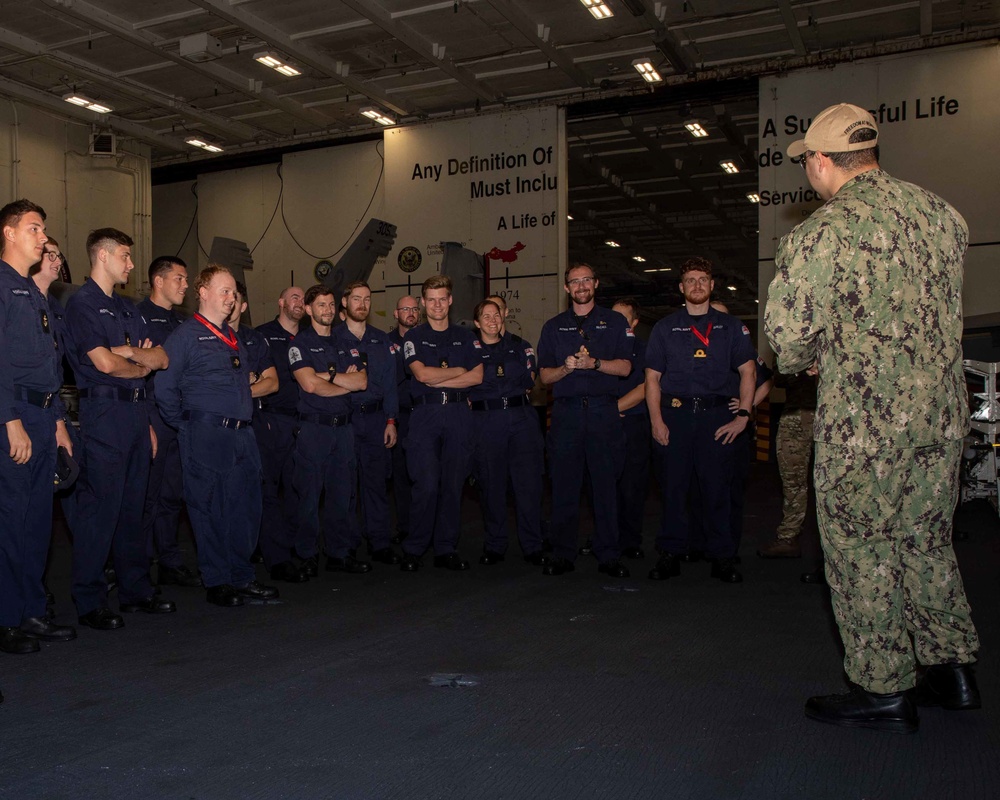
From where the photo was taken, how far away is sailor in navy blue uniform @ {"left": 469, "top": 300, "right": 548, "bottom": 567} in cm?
516

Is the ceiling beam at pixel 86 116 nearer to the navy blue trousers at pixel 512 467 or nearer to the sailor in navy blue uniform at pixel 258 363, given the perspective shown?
the sailor in navy blue uniform at pixel 258 363

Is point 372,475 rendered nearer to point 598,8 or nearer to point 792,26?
point 598,8

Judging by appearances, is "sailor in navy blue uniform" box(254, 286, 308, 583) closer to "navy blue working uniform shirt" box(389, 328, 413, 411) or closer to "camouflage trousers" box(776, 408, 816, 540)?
"navy blue working uniform shirt" box(389, 328, 413, 411)

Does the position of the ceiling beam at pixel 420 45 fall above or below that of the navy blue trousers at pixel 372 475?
above

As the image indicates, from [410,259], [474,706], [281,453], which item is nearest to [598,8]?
[410,259]

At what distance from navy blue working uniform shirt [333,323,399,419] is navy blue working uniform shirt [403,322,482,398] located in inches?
6.4

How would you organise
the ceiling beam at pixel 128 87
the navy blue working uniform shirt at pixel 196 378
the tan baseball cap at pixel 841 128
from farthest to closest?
1. the ceiling beam at pixel 128 87
2. the navy blue working uniform shirt at pixel 196 378
3. the tan baseball cap at pixel 841 128

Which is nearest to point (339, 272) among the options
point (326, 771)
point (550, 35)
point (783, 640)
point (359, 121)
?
point (550, 35)

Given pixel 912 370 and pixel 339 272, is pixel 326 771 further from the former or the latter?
pixel 339 272

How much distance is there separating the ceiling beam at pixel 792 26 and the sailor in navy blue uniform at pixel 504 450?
679 cm

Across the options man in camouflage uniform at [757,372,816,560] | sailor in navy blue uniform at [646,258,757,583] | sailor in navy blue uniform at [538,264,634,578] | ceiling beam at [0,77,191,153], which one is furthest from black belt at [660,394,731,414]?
ceiling beam at [0,77,191,153]

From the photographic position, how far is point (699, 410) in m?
4.60

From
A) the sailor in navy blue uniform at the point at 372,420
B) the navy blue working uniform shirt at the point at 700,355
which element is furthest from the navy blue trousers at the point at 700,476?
the sailor in navy blue uniform at the point at 372,420

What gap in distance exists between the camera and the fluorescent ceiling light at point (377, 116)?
43.1 ft
